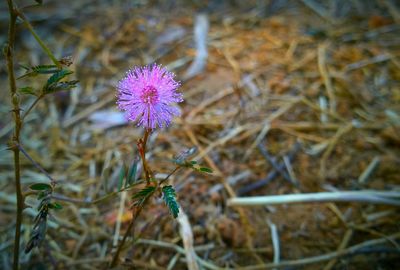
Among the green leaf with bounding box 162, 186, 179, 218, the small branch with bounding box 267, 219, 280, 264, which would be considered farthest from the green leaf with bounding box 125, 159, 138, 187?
the small branch with bounding box 267, 219, 280, 264

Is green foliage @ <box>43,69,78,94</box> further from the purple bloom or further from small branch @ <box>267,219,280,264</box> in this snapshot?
small branch @ <box>267,219,280,264</box>

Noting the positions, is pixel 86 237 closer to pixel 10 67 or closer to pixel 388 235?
pixel 10 67

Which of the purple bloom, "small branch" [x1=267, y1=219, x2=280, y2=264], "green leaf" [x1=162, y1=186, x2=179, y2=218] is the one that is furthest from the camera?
"small branch" [x1=267, y1=219, x2=280, y2=264]

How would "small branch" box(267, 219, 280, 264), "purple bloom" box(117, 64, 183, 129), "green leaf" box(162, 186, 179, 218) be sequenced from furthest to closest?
"small branch" box(267, 219, 280, 264), "purple bloom" box(117, 64, 183, 129), "green leaf" box(162, 186, 179, 218)

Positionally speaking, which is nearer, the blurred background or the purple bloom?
the purple bloom

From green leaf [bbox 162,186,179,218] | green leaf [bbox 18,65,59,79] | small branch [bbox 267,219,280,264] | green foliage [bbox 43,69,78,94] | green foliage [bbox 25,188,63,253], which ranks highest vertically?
green leaf [bbox 18,65,59,79]
